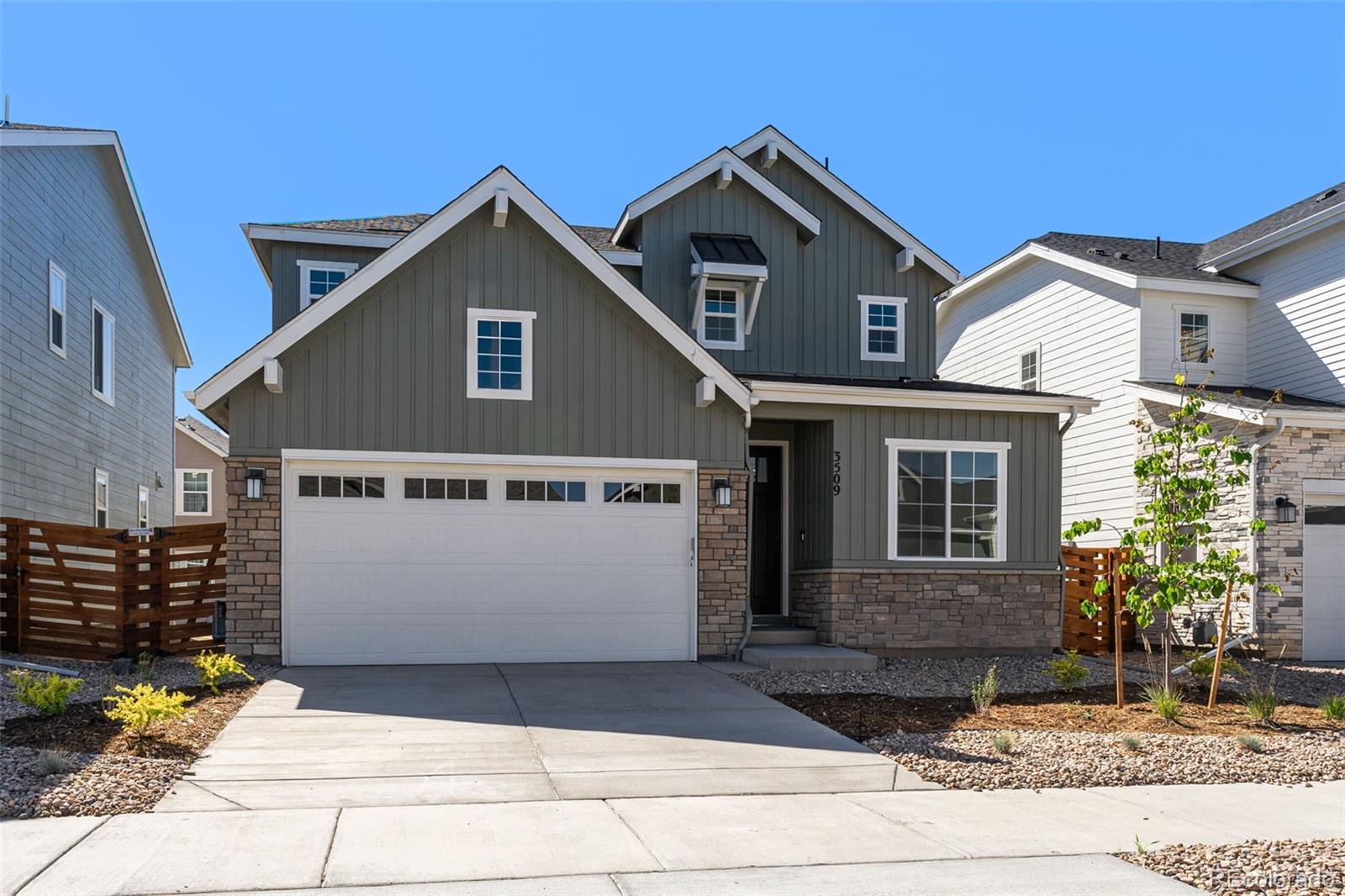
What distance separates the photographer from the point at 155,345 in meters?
21.3

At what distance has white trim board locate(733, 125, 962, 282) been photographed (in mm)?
16391

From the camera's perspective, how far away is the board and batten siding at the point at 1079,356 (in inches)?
699

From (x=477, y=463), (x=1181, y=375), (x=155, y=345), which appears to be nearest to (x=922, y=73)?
(x=1181, y=375)

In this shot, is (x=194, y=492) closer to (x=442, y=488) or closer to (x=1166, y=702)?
(x=442, y=488)

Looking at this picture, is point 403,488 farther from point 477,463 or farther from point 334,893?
point 334,893

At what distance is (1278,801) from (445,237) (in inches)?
369

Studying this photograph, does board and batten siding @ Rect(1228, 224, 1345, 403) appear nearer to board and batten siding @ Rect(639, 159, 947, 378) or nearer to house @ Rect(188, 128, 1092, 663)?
house @ Rect(188, 128, 1092, 663)

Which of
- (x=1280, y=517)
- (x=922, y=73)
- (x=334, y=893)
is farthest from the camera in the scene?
(x=1280, y=517)

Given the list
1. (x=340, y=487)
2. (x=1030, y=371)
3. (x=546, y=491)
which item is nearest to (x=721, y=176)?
(x=546, y=491)

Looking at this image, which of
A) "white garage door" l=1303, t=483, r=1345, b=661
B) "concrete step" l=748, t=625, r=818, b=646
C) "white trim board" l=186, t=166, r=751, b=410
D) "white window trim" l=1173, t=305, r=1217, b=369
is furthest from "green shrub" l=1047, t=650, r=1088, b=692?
"white window trim" l=1173, t=305, r=1217, b=369

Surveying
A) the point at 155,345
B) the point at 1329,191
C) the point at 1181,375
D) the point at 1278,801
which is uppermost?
the point at 1329,191

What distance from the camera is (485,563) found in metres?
12.5

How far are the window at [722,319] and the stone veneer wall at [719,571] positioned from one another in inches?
119

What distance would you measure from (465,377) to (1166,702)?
300 inches
